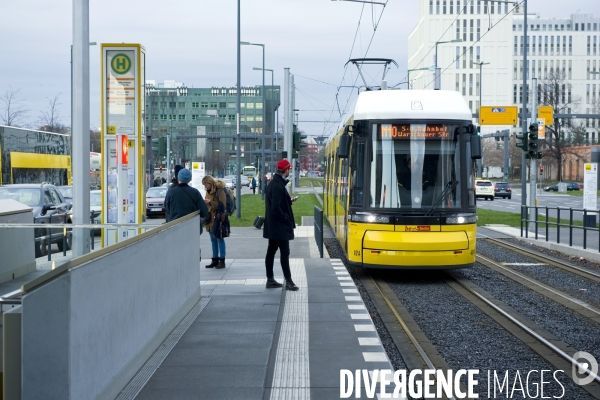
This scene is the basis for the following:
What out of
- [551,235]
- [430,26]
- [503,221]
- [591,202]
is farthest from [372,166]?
[430,26]

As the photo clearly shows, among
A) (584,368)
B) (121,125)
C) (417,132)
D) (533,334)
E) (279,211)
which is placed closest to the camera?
(584,368)

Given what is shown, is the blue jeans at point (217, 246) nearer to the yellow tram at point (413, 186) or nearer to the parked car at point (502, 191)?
the yellow tram at point (413, 186)

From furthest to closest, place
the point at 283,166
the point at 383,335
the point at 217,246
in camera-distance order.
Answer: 1. the point at 217,246
2. the point at 283,166
3. the point at 383,335

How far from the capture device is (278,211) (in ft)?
38.3

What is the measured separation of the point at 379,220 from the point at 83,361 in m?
9.10

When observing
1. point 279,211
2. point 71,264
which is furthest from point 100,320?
point 279,211

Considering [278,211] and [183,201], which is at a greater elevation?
[183,201]

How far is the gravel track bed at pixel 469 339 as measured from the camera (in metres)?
7.55

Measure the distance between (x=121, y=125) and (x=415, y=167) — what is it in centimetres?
544

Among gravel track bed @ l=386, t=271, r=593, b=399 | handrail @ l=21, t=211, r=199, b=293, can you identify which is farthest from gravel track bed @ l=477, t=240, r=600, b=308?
handrail @ l=21, t=211, r=199, b=293

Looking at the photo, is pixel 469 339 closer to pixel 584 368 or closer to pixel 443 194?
pixel 584 368

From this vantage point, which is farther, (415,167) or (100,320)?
(415,167)

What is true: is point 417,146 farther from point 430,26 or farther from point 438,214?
point 430,26

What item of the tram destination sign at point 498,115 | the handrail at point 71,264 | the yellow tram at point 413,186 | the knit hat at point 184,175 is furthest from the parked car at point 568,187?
the handrail at point 71,264
